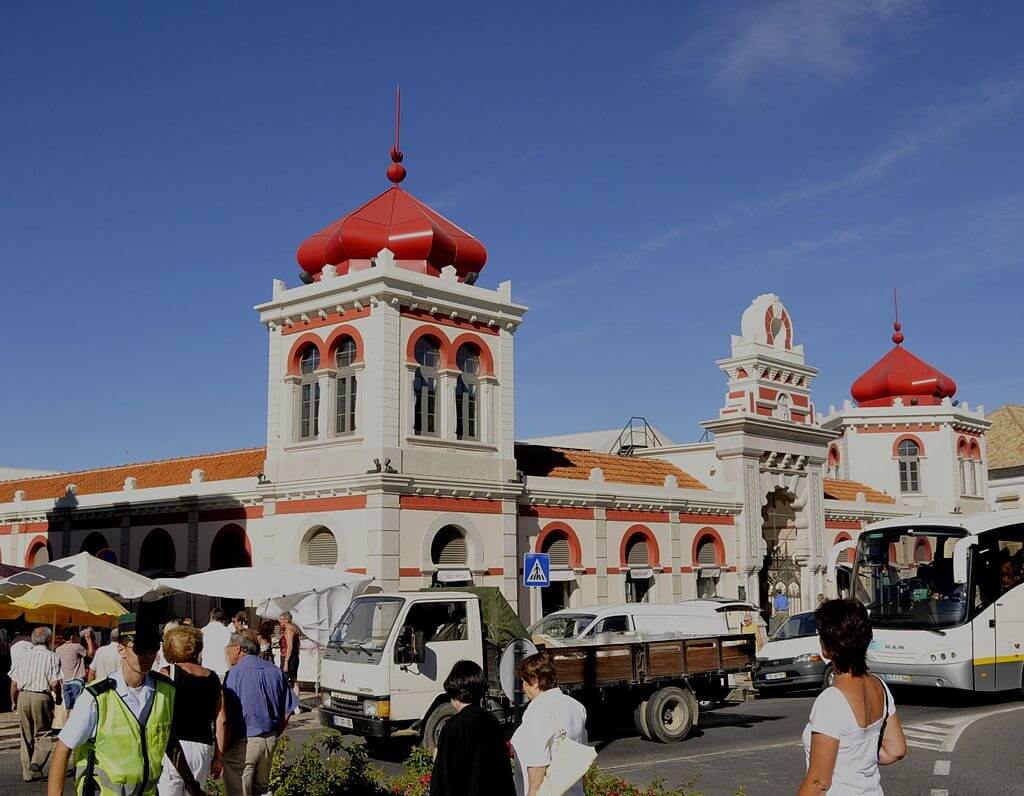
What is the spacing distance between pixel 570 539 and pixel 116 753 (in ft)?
67.8

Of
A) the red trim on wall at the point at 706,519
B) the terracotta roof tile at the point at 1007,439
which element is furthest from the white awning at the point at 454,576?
the terracotta roof tile at the point at 1007,439

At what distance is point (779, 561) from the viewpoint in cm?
Answer: 3284

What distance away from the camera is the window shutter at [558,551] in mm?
25697

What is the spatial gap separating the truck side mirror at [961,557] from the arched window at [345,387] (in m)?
12.1

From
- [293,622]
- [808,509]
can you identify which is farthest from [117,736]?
[808,509]

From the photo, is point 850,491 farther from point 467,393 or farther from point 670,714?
point 670,714

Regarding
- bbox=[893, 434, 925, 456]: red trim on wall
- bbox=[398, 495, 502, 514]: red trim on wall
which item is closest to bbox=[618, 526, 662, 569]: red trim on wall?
bbox=[398, 495, 502, 514]: red trim on wall

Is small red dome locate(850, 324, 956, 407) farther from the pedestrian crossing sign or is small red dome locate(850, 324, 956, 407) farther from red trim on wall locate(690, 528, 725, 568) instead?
the pedestrian crossing sign

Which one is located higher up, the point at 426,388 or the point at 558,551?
the point at 426,388

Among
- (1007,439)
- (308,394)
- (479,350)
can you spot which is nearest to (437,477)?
(479,350)

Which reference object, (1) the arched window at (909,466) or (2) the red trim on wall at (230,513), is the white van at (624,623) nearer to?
(2) the red trim on wall at (230,513)

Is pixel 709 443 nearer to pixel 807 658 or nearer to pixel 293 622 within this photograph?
pixel 807 658

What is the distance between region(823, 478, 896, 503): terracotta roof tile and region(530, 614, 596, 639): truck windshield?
21.4 metres

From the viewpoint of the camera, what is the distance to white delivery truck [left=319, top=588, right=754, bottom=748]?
514 inches
